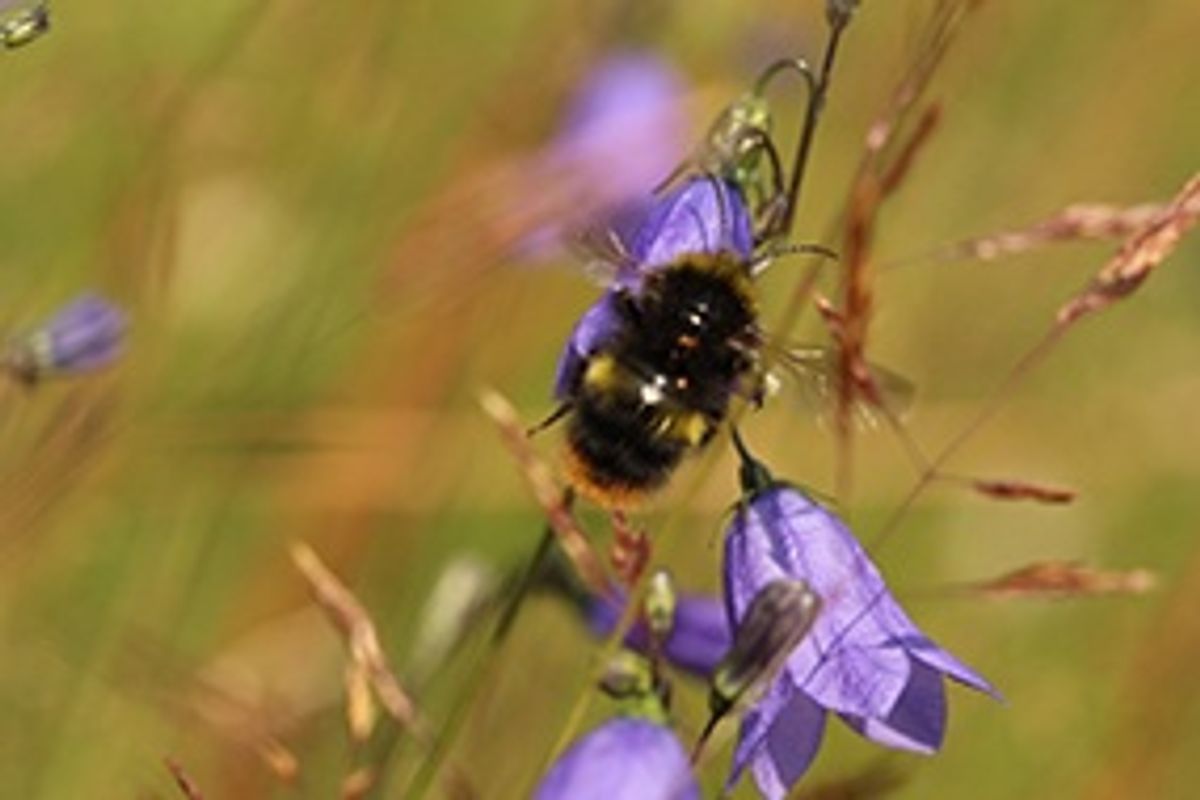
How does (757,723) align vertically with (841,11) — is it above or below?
below

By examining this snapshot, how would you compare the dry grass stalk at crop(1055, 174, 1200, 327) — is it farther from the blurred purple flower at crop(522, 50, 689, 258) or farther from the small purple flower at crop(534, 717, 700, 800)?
the blurred purple flower at crop(522, 50, 689, 258)

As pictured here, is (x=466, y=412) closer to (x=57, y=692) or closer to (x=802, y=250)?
(x=57, y=692)

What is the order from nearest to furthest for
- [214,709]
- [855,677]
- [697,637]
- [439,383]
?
[855,677]
[214,709]
[697,637]
[439,383]

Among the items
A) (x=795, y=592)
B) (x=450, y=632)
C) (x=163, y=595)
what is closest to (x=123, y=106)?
→ (x=163, y=595)

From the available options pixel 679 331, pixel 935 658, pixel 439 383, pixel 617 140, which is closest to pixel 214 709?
pixel 679 331

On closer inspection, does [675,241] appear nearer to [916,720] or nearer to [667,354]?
[667,354]

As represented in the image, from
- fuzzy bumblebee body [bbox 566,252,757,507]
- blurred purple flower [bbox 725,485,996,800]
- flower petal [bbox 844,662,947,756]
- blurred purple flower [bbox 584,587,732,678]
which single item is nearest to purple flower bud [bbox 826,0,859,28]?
fuzzy bumblebee body [bbox 566,252,757,507]
